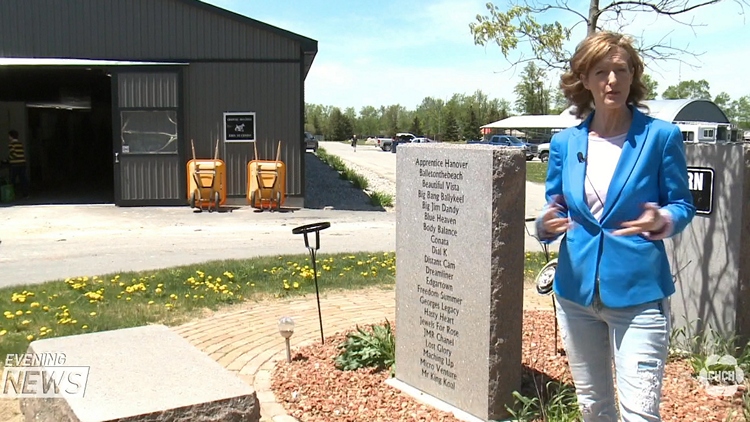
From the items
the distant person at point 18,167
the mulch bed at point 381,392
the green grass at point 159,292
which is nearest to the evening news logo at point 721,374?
the mulch bed at point 381,392

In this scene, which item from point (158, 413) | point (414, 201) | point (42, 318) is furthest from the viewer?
point (42, 318)

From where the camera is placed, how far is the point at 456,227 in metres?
3.95

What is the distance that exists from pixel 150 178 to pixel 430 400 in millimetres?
13988

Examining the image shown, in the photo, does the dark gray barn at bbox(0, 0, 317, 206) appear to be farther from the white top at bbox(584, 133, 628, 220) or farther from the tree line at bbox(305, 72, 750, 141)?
the tree line at bbox(305, 72, 750, 141)

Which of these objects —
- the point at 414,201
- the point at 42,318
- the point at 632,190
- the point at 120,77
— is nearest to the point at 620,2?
the point at 414,201

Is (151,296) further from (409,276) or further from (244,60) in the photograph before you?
(244,60)

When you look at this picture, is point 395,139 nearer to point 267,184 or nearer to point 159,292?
point 267,184

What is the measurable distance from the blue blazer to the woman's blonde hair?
0.50ft

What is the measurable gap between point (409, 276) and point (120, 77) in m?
14.1

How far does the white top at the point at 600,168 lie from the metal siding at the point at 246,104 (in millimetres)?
14571

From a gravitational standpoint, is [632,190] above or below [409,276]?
above

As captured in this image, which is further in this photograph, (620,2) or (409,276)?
(620,2)

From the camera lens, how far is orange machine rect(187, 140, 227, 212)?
1648cm

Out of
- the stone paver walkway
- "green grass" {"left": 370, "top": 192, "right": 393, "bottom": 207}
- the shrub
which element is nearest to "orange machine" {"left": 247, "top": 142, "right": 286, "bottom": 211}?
"green grass" {"left": 370, "top": 192, "right": 393, "bottom": 207}
